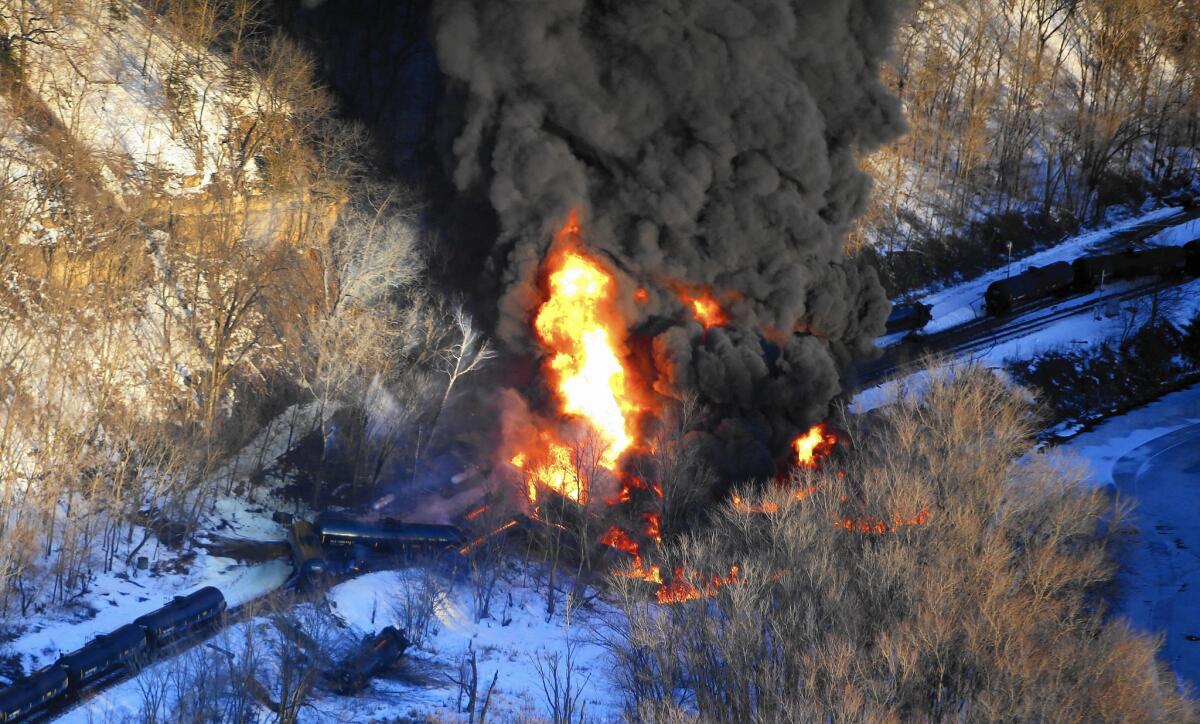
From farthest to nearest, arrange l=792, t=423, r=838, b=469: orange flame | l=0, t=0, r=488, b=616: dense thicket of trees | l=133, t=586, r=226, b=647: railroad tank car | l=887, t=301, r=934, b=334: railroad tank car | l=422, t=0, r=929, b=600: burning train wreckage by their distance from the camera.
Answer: l=887, t=301, r=934, b=334: railroad tank car → l=792, t=423, r=838, b=469: orange flame → l=422, t=0, r=929, b=600: burning train wreckage → l=0, t=0, r=488, b=616: dense thicket of trees → l=133, t=586, r=226, b=647: railroad tank car

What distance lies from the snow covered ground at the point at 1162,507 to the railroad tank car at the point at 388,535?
952 inches

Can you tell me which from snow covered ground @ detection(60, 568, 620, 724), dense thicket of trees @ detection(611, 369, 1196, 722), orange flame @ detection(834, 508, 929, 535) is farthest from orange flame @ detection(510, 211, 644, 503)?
orange flame @ detection(834, 508, 929, 535)

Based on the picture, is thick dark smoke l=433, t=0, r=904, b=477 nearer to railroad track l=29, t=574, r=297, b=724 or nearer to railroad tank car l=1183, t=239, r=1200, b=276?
railroad track l=29, t=574, r=297, b=724

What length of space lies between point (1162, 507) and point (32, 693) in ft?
138

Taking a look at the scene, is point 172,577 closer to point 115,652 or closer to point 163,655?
point 163,655

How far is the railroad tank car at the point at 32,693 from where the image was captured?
31.9m

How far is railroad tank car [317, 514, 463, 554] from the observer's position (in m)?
44.3

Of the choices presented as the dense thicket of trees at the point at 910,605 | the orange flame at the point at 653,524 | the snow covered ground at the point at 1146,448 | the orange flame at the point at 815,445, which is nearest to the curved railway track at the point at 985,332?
the snow covered ground at the point at 1146,448

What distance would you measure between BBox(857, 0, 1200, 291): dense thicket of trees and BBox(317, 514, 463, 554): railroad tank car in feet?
123

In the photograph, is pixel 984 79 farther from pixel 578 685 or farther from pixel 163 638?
pixel 163 638

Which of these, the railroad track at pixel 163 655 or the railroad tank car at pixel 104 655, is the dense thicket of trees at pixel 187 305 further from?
the railroad track at pixel 163 655

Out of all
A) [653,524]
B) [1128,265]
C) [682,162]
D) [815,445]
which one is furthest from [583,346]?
[1128,265]

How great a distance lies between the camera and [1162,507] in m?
49.2

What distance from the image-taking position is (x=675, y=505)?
143 feet
